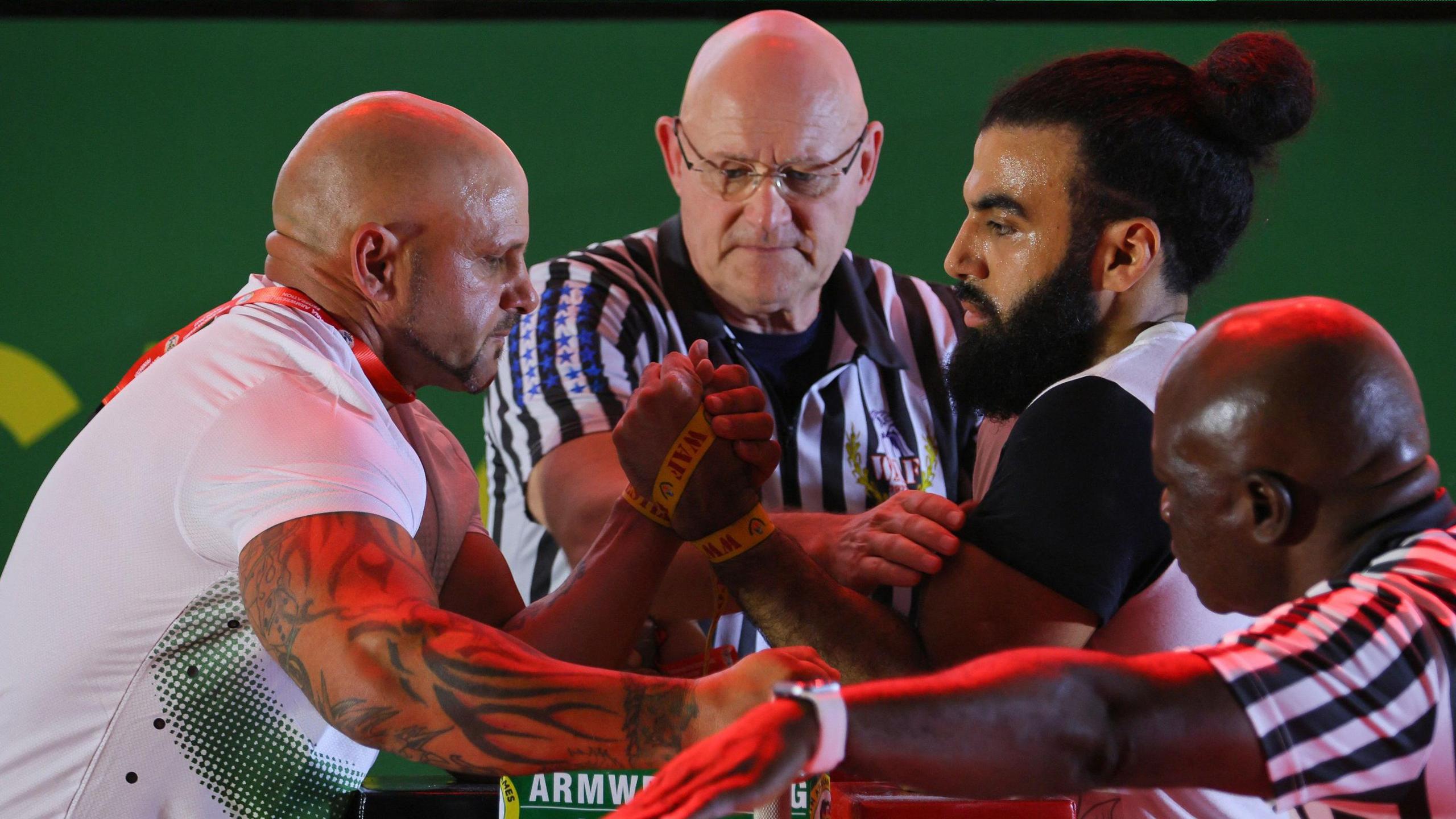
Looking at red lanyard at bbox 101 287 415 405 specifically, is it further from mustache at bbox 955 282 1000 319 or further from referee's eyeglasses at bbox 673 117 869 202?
referee's eyeglasses at bbox 673 117 869 202

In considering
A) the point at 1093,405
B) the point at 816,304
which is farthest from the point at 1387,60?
the point at 1093,405

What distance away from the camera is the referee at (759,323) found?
9.22ft

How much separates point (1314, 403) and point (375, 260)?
1260 millimetres

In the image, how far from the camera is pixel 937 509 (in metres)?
1.87

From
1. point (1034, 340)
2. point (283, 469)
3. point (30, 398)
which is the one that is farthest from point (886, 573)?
point (30, 398)

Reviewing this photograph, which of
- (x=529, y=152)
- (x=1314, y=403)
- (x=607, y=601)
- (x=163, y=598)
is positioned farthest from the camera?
(x=529, y=152)

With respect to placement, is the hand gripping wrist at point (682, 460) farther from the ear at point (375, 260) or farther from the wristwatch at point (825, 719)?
the wristwatch at point (825, 719)

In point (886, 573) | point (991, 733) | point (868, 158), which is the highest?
point (868, 158)

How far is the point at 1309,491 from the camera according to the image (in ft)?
3.91

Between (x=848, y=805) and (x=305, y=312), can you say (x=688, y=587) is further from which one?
(x=305, y=312)

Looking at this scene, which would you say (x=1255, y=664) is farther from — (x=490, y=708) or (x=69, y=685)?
(x=69, y=685)

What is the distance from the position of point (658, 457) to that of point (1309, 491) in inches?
42.4

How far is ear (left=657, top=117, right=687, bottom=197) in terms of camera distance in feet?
10.0

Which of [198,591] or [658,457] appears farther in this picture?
[658,457]
